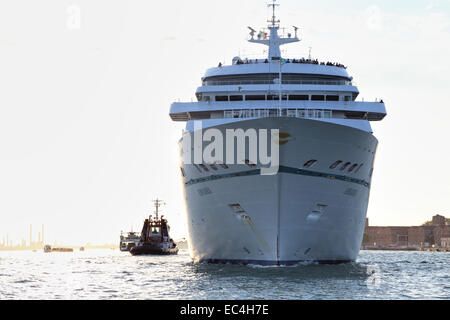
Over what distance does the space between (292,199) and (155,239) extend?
2661 inches

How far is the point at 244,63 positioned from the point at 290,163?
506 inches

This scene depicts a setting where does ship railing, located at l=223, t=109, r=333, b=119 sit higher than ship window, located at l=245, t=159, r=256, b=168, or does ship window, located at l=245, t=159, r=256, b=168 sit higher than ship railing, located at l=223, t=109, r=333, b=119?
ship railing, located at l=223, t=109, r=333, b=119

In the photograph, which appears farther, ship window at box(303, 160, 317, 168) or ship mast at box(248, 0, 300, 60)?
ship mast at box(248, 0, 300, 60)

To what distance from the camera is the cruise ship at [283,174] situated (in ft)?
104

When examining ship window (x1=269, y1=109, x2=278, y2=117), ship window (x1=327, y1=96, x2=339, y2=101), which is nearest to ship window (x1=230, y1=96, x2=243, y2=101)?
ship window (x1=269, y1=109, x2=278, y2=117)

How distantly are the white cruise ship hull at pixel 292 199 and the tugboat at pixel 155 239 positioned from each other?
5489 centimetres

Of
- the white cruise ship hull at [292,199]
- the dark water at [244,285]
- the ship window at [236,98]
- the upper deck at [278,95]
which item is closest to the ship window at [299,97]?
the upper deck at [278,95]

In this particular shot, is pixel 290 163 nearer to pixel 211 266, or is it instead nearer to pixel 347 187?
pixel 347 187

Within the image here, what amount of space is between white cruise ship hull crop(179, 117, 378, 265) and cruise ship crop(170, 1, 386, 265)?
4cm

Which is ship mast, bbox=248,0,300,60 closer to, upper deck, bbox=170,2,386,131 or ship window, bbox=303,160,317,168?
upper deck, bbox=170,2,386,131

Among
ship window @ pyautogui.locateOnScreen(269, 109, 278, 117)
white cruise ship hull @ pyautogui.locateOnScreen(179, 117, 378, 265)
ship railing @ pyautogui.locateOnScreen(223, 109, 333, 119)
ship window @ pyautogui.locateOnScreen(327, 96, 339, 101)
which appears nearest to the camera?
white cruise ship hull @ pyautogui.locateOnScreen(179, 117, 378, 265)

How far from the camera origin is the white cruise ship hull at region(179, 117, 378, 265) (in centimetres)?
3162

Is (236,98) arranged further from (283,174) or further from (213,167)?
(283,174)
